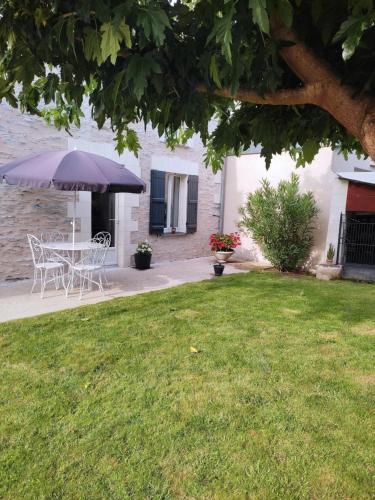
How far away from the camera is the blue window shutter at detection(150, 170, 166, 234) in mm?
8258

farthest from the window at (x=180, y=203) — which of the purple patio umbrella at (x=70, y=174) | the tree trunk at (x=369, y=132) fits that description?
the tree trunk at (x=369, y=132)

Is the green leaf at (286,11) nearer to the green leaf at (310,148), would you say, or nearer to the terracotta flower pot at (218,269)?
the green leaf at (310,148)

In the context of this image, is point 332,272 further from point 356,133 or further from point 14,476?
point 14,476

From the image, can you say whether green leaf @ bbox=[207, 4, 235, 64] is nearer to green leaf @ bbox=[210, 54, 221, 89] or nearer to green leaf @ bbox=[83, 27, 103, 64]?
green leaf @ bbox=[210, 54, 221, 89]

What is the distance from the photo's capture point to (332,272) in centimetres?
751

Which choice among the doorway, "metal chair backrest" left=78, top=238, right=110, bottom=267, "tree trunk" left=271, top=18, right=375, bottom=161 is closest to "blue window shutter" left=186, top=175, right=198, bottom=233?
the doorway

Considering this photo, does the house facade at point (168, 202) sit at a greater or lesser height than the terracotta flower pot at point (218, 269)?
greater

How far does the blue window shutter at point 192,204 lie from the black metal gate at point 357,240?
138 inches

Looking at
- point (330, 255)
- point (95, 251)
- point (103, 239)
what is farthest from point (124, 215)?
point (330, 255)

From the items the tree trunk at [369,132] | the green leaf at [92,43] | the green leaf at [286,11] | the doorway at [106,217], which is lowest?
the doorway at [106,217]

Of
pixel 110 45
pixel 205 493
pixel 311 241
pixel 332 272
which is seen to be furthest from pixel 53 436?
pixel 311 241

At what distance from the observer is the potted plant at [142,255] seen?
308 inches

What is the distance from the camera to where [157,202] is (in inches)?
329

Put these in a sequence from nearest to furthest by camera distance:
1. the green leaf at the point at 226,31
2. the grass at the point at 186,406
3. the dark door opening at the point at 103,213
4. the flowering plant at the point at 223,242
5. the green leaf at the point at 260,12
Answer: the green leaf at the point at 260,12 < the green leaf at the point at 226,31 < the grass at the point at 186,406 < the dark door opening at the point at 103,213 < the flowering plant at the point at 223,242
